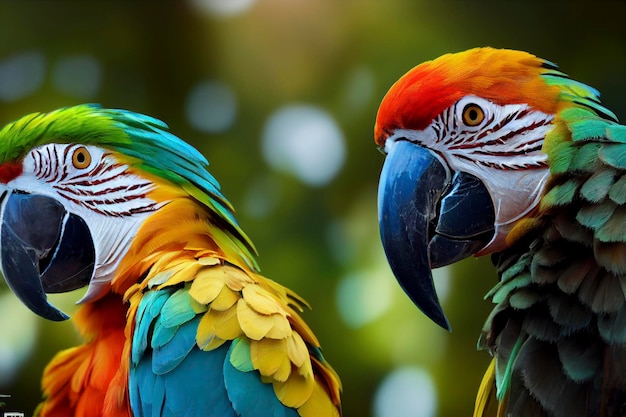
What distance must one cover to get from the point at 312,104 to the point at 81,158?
0.82 m

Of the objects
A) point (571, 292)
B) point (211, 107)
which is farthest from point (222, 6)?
point (571, 292)

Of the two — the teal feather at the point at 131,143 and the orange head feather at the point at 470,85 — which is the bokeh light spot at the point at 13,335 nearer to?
the teal feather at the point at 131,143

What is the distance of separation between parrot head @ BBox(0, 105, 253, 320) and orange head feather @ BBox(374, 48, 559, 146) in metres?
0.46

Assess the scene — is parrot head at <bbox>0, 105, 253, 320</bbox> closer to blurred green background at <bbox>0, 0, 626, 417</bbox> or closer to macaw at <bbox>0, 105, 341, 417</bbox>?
macaw at <bbox>0, 105, 341, 417</bbox>

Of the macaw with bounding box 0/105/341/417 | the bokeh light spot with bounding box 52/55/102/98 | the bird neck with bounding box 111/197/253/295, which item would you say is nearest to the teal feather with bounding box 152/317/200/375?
the macaw with bounding box 0/105/341/417

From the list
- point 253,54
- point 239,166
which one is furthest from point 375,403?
point 253,54

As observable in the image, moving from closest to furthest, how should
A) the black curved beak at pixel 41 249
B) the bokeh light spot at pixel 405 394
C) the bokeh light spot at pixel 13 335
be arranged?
the black curved beak at pixel 41 249 → the bokeh light spot at pixel 405 394 → the bokeh light spot at pixel 13 335

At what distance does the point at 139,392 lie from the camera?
123 centimetres

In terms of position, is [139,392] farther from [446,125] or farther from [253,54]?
[253,54]

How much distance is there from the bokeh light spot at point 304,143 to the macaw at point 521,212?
2.26 feet

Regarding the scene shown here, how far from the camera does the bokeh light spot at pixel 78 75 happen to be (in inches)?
86.0

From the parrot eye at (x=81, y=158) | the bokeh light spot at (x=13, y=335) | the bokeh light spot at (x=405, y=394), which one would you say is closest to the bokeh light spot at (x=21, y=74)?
the bokeh light spot at (x=13, y=335)

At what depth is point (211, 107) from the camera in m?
2.15

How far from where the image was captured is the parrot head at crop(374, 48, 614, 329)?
1239 mm
